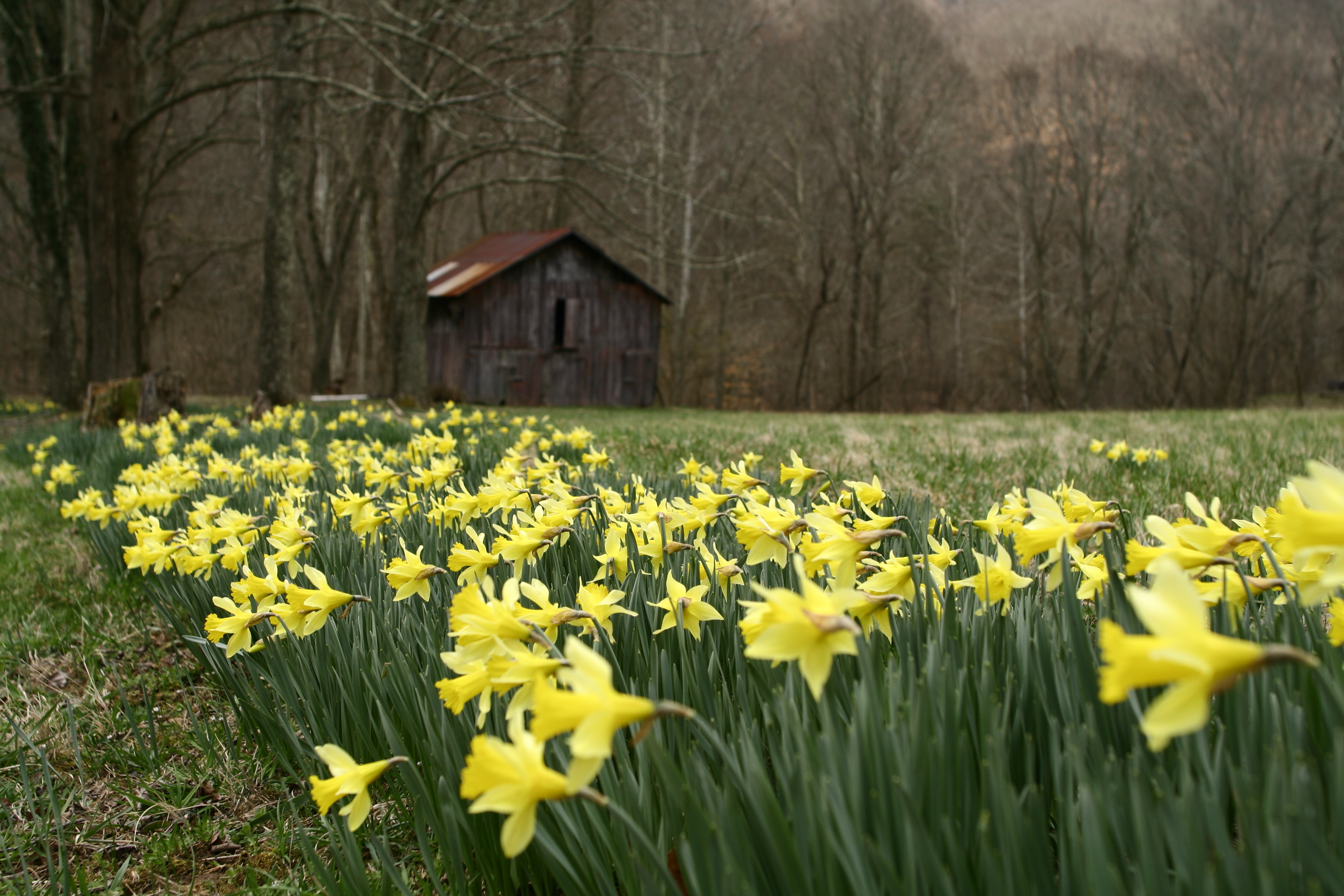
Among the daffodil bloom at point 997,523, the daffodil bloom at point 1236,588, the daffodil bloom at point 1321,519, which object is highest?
the daffodil bloom at point 1321,519

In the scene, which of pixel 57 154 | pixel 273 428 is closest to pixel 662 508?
pixel 273 428

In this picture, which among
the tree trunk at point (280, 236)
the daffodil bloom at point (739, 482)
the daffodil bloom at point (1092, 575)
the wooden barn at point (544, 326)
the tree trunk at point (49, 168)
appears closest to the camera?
the daffodil bloom at point (1092, 575)

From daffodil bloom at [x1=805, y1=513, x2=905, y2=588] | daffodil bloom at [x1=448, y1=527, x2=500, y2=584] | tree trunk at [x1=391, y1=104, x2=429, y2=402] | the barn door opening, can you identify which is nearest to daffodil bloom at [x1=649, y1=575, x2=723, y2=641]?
daffodil bloom at [x1=805, y1=513, x2=905, y2=588]

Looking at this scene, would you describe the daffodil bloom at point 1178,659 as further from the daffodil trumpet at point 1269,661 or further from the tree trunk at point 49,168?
the tree trunk at point 49,168

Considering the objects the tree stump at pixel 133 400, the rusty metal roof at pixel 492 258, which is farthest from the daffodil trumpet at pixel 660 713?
the rusty metal roof at pixel 492 258

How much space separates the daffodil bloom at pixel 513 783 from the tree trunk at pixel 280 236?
43.6 ft

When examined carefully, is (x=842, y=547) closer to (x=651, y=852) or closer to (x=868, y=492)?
(x=651, y=852)

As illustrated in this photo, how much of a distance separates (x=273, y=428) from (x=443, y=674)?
558 centimetres

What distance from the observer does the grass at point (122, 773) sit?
1.53m

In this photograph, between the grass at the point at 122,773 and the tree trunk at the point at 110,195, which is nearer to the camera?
the grass at the point at 122,773

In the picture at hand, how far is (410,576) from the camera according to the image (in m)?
1.56

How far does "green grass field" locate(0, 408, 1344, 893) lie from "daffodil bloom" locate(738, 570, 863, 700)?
0.06 metres

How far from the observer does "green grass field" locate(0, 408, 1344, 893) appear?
5.15 ft

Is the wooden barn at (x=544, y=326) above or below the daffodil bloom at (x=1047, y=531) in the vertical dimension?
above
